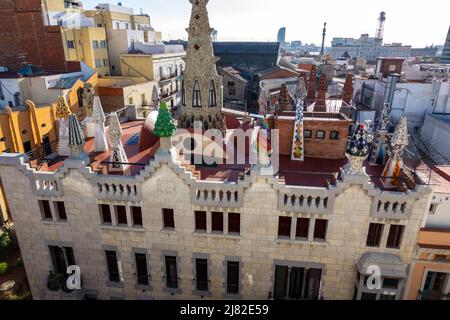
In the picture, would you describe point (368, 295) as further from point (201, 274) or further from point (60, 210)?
point (60, 210)

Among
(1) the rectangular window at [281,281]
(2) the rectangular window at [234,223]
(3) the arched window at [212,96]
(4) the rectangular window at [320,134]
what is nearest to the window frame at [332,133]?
(4) the rectangular window at [320,134]

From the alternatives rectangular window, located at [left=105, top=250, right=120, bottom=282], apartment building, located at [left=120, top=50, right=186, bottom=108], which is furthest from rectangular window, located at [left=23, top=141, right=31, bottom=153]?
rectangular window, located at [left=105, top=250, right=120, bottom=282]

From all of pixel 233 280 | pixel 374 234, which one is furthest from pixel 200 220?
pixel 374 234

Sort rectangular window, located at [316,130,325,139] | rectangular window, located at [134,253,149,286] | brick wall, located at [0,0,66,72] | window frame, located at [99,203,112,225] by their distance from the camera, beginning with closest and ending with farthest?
1. window frame, located at [99,203,112,225]
2. rectangular window, located at [134,253,149,286]
3. rectangular window, located at [316,130,325,139]
4. brick wall, located at [0,0,66,72]

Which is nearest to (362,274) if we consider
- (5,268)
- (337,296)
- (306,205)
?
(337,296)

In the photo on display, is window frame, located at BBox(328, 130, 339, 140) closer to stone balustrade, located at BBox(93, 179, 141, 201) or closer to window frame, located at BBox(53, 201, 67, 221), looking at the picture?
stone balustrade, located at BBox(93, 179, 141, 201)

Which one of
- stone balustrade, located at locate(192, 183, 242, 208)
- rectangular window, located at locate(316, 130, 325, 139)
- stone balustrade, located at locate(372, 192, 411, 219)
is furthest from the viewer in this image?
rectangular window, located at locate(316, 130, 325, 139)
